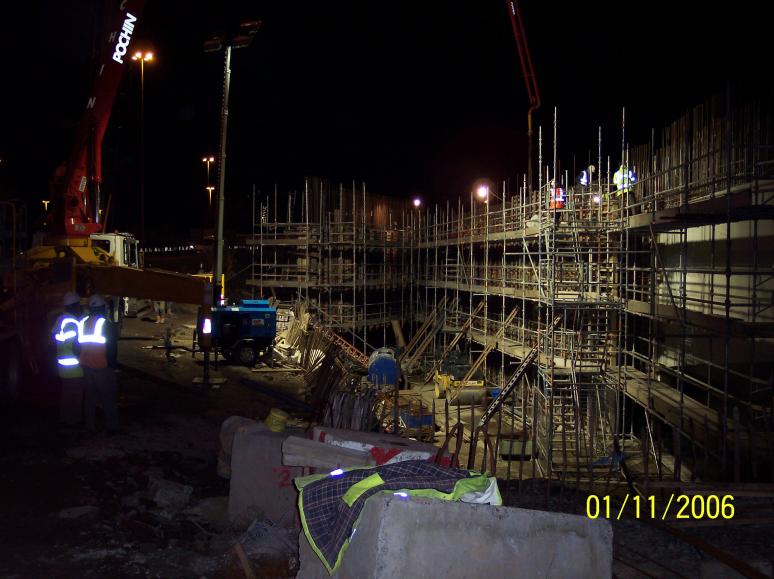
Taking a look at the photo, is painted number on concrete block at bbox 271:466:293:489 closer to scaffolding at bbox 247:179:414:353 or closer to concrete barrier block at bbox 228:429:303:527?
concrete barrier block at bbox 228:429:303:527

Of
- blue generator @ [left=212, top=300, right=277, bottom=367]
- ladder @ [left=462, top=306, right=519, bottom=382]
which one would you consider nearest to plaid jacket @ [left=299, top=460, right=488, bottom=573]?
blue generator @ [left=212, top=300, right=277, bottom=367]

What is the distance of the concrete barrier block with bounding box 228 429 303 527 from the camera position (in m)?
6.34

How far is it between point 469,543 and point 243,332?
Answer: 14545 millimetres

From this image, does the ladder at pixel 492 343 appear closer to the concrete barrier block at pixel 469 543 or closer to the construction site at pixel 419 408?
the construction site at pixel 419 408

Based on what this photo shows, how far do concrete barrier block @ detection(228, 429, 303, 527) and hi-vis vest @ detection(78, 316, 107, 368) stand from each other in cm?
343

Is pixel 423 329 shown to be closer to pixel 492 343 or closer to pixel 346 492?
pixel 492 343

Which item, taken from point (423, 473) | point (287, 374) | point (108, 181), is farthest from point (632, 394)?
point (108, 181)

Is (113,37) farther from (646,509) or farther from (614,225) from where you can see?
(646,509)

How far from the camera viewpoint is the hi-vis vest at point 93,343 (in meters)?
8.77

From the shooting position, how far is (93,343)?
8.81m

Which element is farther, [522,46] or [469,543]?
[522,46]

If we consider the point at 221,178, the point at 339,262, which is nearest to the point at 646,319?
the point at 221,178

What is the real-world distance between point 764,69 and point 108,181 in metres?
33.2

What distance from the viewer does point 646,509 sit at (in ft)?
22.6
